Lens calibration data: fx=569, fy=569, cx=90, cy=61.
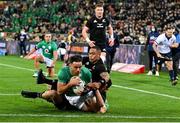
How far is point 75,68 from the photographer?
34.8 feet

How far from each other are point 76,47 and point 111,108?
22.1 meters

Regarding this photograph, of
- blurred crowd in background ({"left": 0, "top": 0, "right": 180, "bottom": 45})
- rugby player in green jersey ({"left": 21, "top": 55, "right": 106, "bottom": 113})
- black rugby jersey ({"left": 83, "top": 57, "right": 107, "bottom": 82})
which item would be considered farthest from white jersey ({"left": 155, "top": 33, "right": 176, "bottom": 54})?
blurred crowd in background ({"left": 0, "top": 0, "right": 180, "bottom": 45})

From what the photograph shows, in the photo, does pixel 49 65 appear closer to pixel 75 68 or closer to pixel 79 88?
pixel 79 88

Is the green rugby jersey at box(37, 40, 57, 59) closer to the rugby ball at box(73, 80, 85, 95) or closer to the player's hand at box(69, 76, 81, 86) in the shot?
the rugby ball at box(73, 80, 85, 95)

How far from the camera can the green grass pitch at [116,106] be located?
10.3m

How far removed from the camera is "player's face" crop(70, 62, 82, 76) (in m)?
10.6

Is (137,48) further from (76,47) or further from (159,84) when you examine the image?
(159,84)

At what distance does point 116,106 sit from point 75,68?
2.25 meters

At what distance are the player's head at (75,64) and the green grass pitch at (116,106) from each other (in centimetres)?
83

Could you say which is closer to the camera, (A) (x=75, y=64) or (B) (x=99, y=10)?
(A) (x=75, y=64)

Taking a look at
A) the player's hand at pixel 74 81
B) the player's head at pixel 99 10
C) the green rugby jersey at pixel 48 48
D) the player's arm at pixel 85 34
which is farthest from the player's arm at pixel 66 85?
the green rugby jersey at pixel 48 48

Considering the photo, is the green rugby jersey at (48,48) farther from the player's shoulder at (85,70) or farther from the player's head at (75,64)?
the player's head at (75,64)

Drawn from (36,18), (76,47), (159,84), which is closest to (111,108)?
(159,84)

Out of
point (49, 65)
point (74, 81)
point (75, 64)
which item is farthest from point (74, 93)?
point (49, 65)
